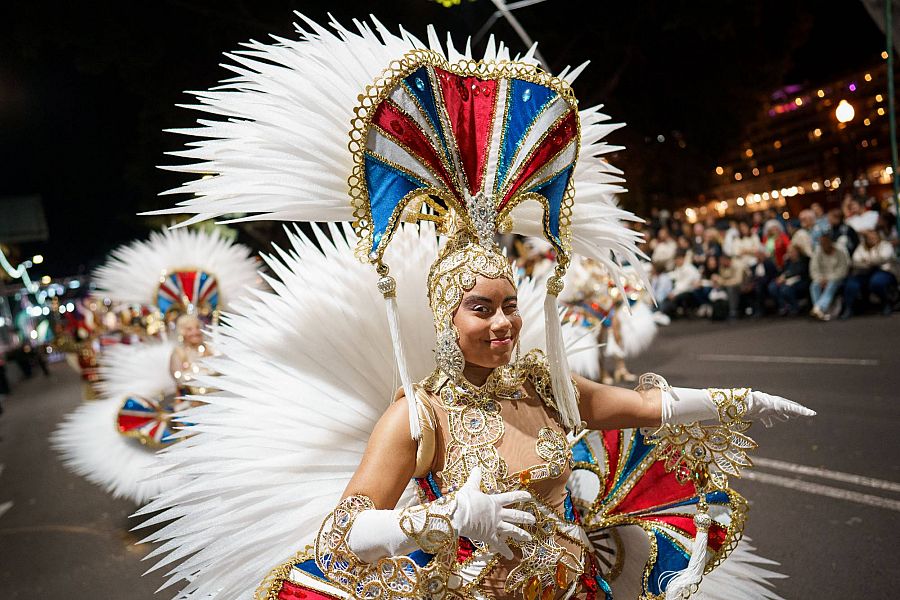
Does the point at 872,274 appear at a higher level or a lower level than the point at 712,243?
lower

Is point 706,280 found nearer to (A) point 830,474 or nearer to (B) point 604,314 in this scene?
(B) point 604,314

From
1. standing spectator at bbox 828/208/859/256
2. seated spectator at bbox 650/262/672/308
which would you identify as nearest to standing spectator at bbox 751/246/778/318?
standing spectator at bbox 828/208/859/256

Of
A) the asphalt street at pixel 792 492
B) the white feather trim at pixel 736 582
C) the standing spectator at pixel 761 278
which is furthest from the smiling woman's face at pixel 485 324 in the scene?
the standing spectator at pixel 761 278

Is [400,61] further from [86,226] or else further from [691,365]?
[86,226]

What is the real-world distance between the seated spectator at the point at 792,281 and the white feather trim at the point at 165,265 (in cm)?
746

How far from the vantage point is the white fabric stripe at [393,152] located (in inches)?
66.5

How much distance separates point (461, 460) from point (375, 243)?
61cm

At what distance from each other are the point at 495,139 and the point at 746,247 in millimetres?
9607

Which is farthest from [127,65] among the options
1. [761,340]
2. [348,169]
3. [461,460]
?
[761,340]

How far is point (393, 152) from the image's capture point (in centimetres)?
170

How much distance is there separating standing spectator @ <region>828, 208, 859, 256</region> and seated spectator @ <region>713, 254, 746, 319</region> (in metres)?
1.66

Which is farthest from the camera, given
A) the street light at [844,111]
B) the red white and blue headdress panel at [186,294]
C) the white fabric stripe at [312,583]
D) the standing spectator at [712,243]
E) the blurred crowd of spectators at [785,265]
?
the standing spectator at [712,243]

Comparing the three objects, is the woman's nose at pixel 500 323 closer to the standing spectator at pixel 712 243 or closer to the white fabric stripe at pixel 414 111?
the white fabric stripe at pixel 414 111

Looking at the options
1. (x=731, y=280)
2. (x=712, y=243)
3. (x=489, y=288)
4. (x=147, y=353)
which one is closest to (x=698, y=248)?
(x=712, y=243)
